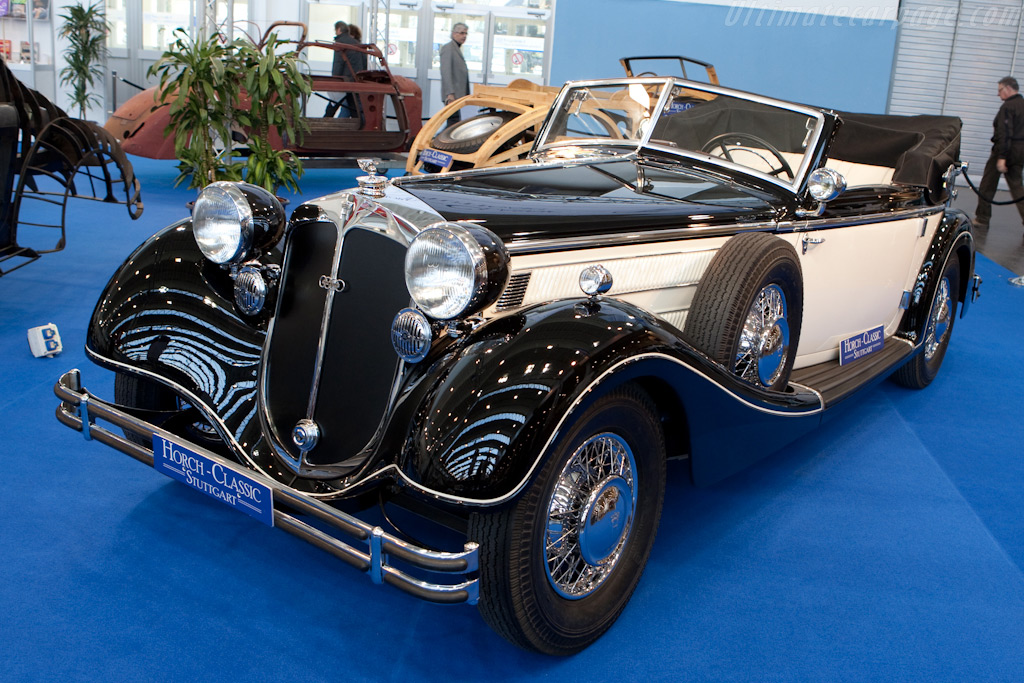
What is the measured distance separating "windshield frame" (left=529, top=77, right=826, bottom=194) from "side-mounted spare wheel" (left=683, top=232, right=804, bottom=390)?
23.5 inches

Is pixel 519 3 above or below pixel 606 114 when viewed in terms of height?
above

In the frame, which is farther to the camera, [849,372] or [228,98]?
[228,98]

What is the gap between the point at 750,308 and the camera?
8.66 ft

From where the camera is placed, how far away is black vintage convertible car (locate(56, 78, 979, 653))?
1870mm

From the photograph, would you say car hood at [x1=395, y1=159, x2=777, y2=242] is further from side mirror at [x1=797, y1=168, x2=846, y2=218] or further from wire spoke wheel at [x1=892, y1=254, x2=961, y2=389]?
wire spoke wheel at [x1=892, y1=254, x2=961, y2=389]

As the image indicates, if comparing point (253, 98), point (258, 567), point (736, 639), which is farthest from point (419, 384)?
point (253, 98)

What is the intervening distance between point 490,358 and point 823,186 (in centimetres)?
186

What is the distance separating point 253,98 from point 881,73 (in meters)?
11.1

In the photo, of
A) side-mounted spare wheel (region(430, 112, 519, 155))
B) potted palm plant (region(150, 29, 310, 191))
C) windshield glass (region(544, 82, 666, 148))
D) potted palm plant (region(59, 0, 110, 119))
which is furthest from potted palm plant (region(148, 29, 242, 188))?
potted palm plant (region(59, 0, 110, 119))

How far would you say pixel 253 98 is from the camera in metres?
6.95

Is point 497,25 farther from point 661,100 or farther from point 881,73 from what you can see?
point 661,100

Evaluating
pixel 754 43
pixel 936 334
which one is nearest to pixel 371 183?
pixel 936 334

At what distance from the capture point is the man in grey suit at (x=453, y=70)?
462 inches

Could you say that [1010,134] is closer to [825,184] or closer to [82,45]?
[825,184]
